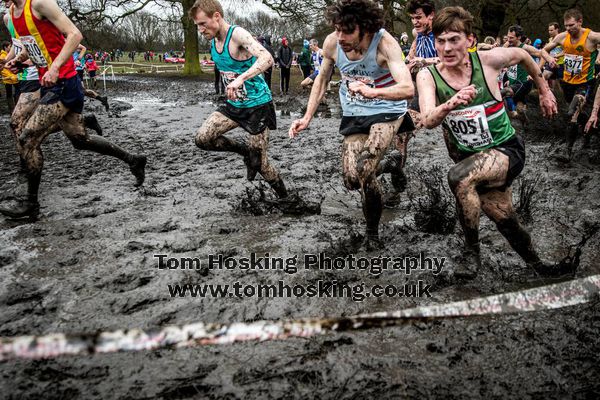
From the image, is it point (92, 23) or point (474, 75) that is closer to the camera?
point (474, 75)

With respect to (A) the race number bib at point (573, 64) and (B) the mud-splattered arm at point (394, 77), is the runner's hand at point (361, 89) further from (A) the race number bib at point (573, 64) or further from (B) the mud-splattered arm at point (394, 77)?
(A) the race number bib at point (573, 64)

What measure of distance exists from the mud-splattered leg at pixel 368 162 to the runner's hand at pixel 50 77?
A: 2.61 metres

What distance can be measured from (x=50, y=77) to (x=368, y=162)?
286cm

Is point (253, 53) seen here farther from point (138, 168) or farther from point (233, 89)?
point (138, 168)

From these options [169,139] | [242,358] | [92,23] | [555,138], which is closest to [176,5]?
[92,23]

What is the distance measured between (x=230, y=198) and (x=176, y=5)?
25.3 metres

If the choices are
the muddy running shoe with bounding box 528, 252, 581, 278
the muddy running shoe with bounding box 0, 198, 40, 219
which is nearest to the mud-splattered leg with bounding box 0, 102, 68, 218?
the muddy running shoe with bounding box 0, 198, 40, 219

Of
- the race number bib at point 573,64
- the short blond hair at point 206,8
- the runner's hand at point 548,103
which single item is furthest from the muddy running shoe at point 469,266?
the race number bib at point 573,64

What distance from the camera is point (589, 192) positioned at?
5.32 metres

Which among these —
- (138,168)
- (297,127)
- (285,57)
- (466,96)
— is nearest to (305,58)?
(285,57)

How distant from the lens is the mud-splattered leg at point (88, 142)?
185 inches

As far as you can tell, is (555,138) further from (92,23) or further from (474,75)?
(92,23)

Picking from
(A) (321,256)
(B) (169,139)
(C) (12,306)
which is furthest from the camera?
(B) (169,139)

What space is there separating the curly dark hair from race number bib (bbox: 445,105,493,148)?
903mm
